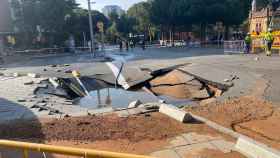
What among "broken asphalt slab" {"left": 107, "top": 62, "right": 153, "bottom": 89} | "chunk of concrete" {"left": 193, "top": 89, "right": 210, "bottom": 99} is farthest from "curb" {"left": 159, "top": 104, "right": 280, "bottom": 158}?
"broken asphalt slab" {"left": 107, "top": 62, "right": 153, "bottom": 89}

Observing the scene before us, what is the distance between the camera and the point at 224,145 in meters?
6.14

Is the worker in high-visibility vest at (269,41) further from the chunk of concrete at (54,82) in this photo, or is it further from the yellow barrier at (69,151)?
the yellow barrier at (69,151)

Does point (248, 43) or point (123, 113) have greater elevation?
point (248, 43)

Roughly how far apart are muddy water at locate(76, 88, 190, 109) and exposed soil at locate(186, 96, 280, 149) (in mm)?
3494

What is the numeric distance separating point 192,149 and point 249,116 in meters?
2.80

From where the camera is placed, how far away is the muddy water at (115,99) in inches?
529

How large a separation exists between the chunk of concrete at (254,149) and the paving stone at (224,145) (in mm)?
162

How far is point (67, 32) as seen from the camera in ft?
153

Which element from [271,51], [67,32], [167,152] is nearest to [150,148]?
[167,152]

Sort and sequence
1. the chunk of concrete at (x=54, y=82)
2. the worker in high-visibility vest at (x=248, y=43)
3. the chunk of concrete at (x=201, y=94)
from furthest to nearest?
the worker in high-visibility vest at (x=248, y=43), the chunk of concrete at (x=54, y=82), the chunk of concrete at (x=201, y=94)

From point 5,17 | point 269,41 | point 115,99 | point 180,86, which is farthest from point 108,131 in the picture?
point 5,17

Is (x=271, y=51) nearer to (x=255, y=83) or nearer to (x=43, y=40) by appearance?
(x=255, y=83)

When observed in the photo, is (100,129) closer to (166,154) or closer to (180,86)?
(166,154)

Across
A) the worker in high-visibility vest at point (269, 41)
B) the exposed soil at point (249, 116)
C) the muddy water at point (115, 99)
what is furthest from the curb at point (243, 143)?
the worker in high-visibility vest at point (269, 41)
